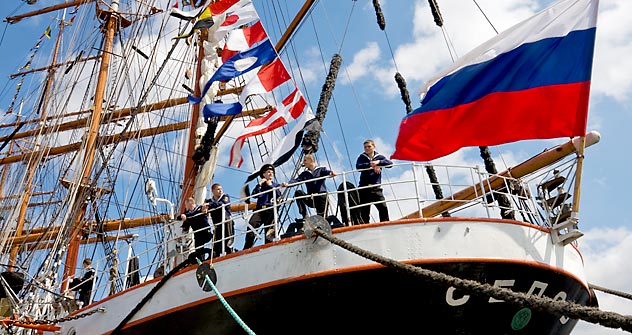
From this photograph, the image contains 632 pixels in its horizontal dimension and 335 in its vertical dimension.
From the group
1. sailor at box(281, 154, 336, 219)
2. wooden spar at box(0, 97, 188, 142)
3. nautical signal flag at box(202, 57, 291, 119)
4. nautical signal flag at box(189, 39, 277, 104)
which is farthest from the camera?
wooden spar at box(0, 97, 188, 142)

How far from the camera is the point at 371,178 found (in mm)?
9297

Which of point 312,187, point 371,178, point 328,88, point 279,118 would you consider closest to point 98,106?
point 328,88

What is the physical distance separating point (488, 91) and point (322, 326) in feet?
14.2

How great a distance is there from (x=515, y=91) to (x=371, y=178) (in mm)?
2532

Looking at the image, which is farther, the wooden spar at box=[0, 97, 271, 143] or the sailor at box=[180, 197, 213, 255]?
the wooden spar at box=[0, 97, 271, 143]

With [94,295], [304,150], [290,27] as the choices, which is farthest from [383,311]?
[290,27]

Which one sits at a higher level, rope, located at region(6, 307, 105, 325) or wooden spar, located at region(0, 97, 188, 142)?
wooden spar, located at region(0, 97, 188, 142)

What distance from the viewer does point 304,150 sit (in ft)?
39.4

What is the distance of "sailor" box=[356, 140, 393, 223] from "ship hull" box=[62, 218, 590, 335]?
120 centimetres

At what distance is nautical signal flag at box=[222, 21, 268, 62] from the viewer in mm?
12617

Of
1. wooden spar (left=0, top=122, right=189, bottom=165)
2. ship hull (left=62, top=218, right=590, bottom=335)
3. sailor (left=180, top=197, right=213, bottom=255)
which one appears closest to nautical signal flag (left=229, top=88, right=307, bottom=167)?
sailor (left=180, top=197, right=213, bottom=255)

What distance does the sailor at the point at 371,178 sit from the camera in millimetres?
9102

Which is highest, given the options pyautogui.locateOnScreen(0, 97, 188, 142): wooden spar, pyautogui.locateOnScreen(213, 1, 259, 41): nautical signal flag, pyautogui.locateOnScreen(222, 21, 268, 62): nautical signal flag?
pyautogui.locateOnScreen(0, 97, 188, 142): wooden spar

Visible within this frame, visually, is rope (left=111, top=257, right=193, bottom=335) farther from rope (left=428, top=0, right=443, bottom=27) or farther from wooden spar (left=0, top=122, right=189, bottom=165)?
wooden spar (left=0, top=122, right=189, bottom=165)
